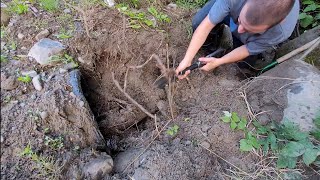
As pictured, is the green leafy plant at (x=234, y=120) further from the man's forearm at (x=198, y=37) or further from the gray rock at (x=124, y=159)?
the gray rock at (x=124, y=159)

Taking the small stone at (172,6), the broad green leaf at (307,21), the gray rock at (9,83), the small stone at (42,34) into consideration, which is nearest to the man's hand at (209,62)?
the small stone at (172,6)

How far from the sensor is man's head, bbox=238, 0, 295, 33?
141 cm

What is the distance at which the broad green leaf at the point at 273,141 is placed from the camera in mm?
1645

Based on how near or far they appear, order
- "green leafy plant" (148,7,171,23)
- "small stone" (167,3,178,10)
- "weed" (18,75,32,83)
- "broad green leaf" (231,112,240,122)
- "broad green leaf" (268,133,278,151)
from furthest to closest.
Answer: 1. "small stone" (167,3,178,10)
2. "green leafy plant" (148,7,171,23)
3. "broad green leaf" (231,112,240,122)
4. "broad green leaf" (268,133,278,151)
5. "weed" (18,75,32,83)

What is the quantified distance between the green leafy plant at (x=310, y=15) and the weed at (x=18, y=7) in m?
2.13

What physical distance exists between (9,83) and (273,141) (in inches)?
54.5

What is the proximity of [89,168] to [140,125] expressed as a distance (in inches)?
20.2

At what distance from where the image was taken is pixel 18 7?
1.73 meters

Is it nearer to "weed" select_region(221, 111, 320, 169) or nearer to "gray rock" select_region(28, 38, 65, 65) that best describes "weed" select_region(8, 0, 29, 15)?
"gray rock" select_region(28, 38, 65, 65)

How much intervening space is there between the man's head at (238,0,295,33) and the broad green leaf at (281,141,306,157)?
0.63 m

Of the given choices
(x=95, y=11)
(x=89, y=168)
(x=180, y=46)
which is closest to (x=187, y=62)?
(x=180, y=46)

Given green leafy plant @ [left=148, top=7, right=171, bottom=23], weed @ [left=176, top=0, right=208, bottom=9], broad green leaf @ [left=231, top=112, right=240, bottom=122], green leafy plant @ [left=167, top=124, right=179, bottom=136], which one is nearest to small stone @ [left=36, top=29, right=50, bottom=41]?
green leafy plant @ [left=148, top=7, right=171, bottom=23]

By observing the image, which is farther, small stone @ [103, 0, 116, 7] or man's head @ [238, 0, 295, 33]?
small stone @ [103, 0, 116, 7]

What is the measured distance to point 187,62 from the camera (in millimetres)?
1812
